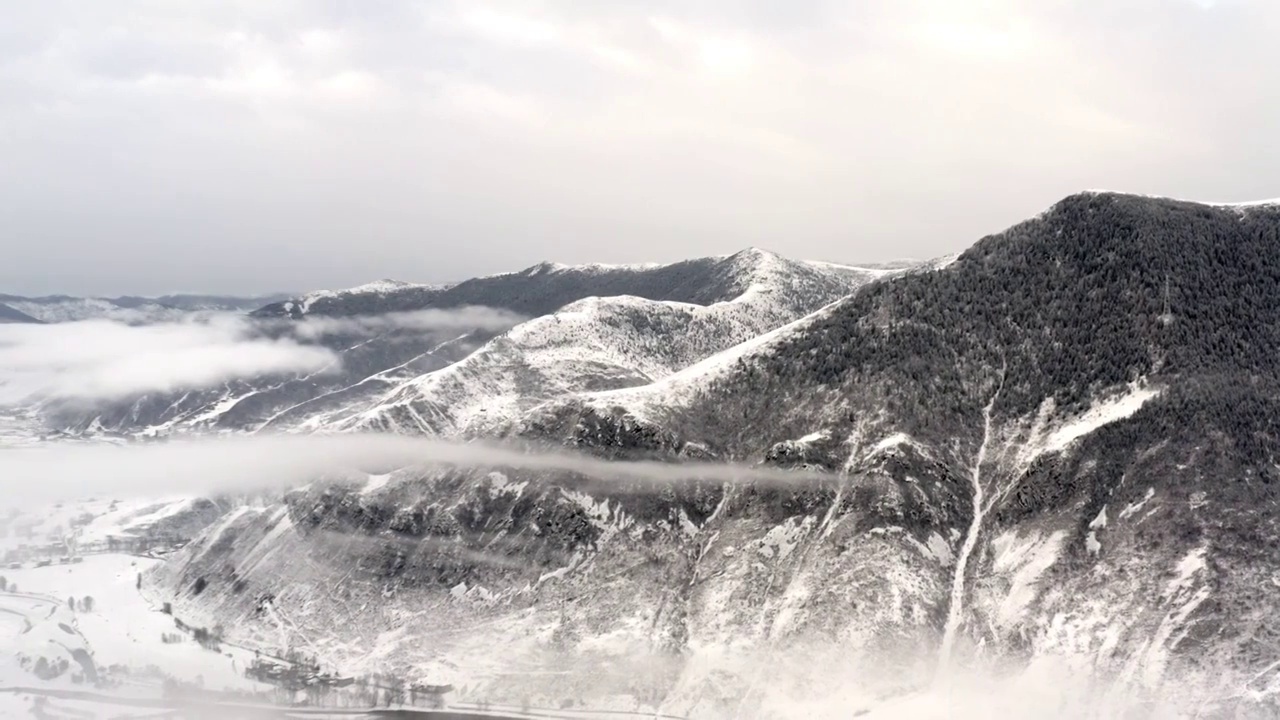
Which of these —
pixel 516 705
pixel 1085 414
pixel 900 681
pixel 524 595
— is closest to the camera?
pixel 900 681

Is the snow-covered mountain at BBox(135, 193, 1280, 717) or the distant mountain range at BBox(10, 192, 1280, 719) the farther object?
the distant mountain range at BBox(10, 192, 1280, 719)

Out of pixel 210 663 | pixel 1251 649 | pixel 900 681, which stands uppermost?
pixel 1251 649

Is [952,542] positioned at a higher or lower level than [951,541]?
lower

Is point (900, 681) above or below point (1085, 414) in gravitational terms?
below

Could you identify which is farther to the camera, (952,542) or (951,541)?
(951,541)

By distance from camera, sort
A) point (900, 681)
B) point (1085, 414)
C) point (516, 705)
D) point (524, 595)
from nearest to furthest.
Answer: point (900, 681)
point (516, 705)
point (1085, 414)
point (524, 595)

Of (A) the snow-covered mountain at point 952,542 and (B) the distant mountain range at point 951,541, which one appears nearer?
(A) the snow-covered mountain at point 952,542

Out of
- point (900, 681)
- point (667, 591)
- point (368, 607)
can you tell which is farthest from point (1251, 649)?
point (368, 607)

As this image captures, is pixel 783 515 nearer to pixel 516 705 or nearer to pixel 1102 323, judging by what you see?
pixel 516 705
